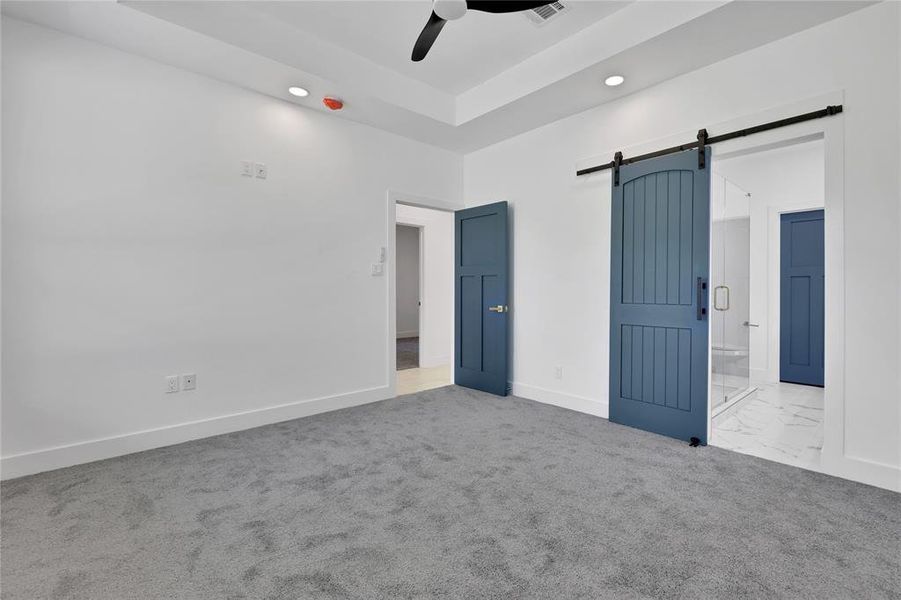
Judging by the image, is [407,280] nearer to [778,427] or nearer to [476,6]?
[778,427]

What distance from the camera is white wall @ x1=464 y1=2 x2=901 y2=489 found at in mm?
2334

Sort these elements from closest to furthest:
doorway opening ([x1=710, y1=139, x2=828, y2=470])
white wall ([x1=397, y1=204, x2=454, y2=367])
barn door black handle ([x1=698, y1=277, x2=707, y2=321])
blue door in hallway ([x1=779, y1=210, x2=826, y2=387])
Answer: barn door black handle ([x1=698, y1=277, x2=707, y2=321])
doorway opening ([x1=710, y1=139, x2=828, y2=470])
blue door in hallway ([x1=779, y1=210, x2=826, y2=387])
white wall ([x1=397, y1=204, x2=454, y2=367])

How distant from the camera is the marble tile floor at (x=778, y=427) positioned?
2838 mm

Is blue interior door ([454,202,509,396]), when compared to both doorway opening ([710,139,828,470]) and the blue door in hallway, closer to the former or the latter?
doorway opening ([710,139,828,470])

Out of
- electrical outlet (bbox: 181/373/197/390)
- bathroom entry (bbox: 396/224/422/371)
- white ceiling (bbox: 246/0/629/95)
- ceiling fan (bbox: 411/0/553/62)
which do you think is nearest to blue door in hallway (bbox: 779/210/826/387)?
white ceiling (bbox: 246/0/629/95)

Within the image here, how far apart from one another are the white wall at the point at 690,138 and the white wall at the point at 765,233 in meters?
2.20

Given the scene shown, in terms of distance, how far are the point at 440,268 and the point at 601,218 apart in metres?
3.13

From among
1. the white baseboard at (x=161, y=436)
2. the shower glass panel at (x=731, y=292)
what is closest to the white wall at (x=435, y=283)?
the white baseboard at (x=161, y=436)

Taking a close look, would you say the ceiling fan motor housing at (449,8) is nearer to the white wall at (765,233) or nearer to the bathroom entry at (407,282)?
the white wall at (765,233)

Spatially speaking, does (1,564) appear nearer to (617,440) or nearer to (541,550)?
(541,550)

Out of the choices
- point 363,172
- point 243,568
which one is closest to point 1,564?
point 243,568

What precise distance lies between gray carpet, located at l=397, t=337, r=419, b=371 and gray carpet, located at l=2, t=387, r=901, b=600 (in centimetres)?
327

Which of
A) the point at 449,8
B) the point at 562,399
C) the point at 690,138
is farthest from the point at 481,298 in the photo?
the point at 449,8

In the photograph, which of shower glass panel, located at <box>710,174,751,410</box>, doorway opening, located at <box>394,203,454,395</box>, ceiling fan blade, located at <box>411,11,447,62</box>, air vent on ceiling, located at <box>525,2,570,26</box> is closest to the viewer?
ceiling fan blade, located at <box>411,11,447,62</box>
